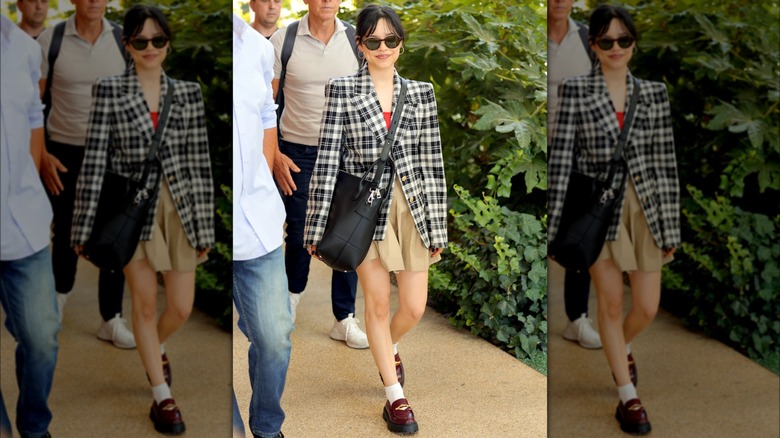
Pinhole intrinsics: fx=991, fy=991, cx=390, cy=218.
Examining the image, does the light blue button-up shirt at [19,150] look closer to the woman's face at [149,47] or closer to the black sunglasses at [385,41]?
the woman's face at [149,47]

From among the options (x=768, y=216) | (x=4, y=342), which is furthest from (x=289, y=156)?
(x=768, y=216)

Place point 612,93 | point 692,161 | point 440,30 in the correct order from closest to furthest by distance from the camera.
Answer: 1. point 612,93
2. point 692,161
3. point 440,30

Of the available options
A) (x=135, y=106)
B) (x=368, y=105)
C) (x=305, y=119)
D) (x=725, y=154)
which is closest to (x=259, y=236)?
(x=305, y=119)

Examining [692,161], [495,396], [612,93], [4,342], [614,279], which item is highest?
[612,93]

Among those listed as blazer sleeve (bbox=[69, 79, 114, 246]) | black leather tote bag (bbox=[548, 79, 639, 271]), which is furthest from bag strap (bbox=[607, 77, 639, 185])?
blazer sleeve (bbox=[69, 79, 114, 246])

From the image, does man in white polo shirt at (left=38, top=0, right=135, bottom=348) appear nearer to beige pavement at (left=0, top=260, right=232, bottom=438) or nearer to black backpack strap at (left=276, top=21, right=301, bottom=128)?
beige pavement at (left=0, top=260, right=232, bottom=438)

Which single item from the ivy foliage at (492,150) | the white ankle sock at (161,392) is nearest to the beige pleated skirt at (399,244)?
the ivy foliage at (492,150)

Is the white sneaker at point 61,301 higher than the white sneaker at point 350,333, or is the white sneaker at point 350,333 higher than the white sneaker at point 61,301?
the white sneaker at point 61,301

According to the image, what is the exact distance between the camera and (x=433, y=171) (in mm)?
3270

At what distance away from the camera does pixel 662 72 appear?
259 centimetres

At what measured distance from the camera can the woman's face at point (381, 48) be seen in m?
3.18

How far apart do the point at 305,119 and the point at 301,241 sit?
41cm

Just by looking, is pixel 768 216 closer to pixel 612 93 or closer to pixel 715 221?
pixel 715 221

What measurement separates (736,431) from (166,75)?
1919 millimetres
